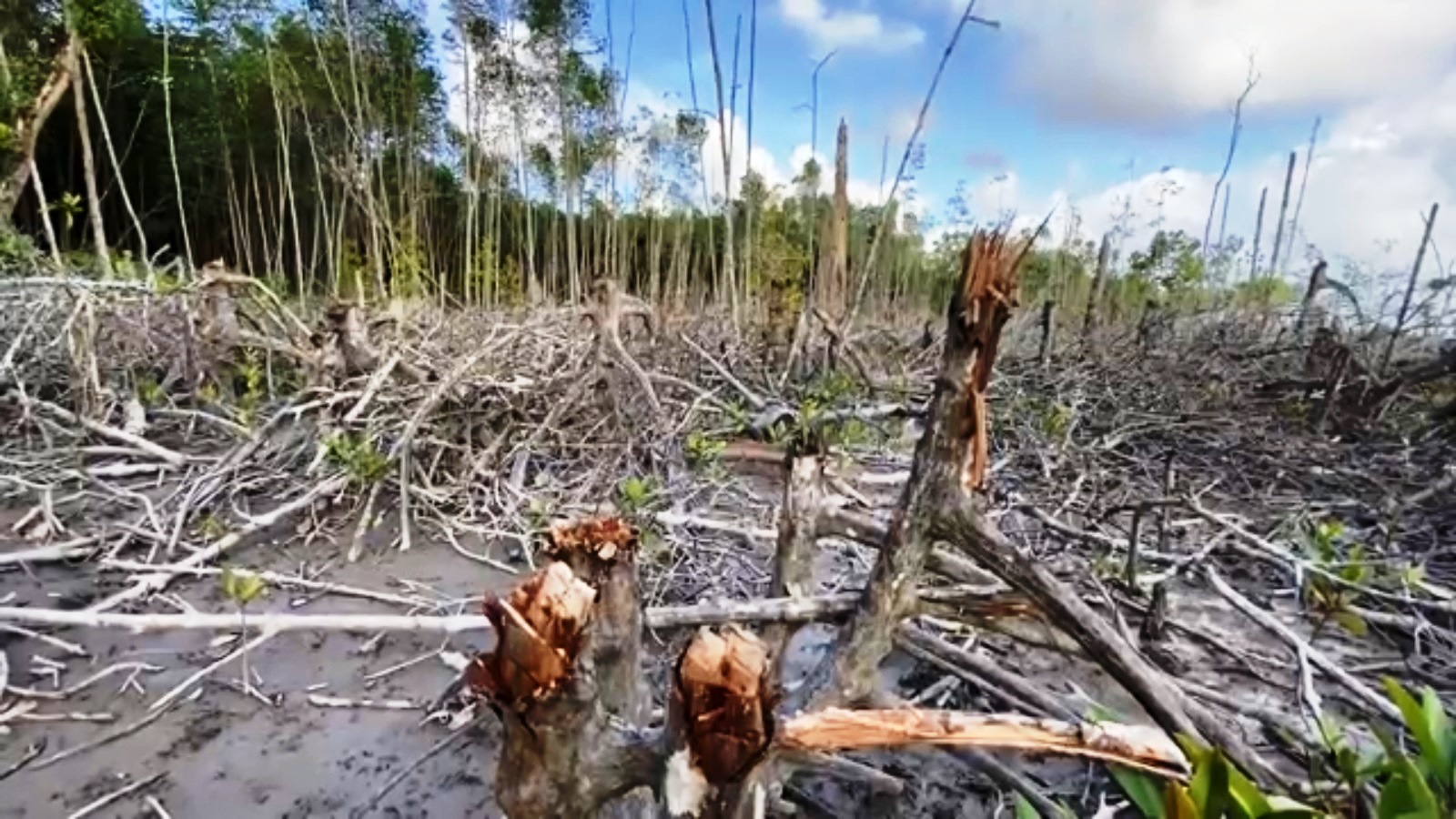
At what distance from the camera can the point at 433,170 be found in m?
8.95

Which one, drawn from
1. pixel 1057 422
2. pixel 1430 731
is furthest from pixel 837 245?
pixel 1430 731

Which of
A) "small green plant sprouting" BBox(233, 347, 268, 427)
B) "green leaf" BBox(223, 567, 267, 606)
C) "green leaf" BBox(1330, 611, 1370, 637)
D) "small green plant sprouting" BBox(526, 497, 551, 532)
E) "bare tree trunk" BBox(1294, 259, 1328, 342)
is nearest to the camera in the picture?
"green leaf" BBox(223, 567, 267, 606)

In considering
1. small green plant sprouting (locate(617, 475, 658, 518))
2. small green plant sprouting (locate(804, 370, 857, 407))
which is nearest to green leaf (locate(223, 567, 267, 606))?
small green plant sprouting (locate(617, 475, 658, 518))

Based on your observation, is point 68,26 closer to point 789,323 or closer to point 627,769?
point 789,323

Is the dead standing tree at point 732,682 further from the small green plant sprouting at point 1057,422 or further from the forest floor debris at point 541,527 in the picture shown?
the small green plant sprouting at point 1057,422

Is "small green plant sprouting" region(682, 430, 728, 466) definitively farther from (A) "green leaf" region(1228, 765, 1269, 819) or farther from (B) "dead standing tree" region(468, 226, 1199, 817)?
(A) "green leaf" region(1228, 765, 1269, 819)

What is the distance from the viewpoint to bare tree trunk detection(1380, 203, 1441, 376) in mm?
3898

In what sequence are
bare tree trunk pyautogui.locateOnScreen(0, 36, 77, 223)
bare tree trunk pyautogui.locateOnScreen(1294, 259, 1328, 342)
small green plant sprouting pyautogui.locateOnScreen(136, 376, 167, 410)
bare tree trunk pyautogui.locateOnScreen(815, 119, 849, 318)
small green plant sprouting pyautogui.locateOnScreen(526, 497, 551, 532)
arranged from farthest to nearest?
1. bare tree trunk pyautogui.locateOnScreen(815, 119, 849, 318)
2. bare tree trunk pyautogui.locateOnScreen(0, 36, 77, 223)
3. bare tree trunk pyautogui.locateOnScreen(1294, 259, 1328, 342)
4. small green plant sprouting pyautogui.locateOnScreen(136, 376, 167, 410)
5. small green plant sprouting pyautogui.locateOnScreen(526, 497, 551, 532)

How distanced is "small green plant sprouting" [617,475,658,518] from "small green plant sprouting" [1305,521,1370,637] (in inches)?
67.0

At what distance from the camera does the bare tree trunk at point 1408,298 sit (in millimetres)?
3898

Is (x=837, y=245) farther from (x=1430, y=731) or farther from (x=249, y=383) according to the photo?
(x=1430, y=731)

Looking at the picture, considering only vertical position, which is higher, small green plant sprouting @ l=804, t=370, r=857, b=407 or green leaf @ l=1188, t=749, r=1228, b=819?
green leaf @ l=1188, t=749, r=1228, b=819

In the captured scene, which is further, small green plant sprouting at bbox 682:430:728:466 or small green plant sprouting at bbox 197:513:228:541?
small green plant sprouting at bbox 682:430:728:466

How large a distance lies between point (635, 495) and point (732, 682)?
1.84 m
